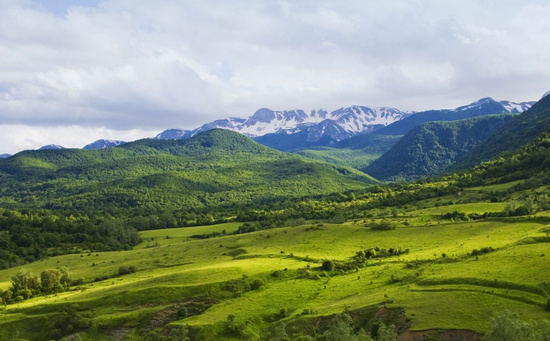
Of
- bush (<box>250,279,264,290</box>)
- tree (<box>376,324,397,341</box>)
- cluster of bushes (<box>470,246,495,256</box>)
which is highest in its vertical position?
cluster of bushes (<box>470,246,495,256</box>)

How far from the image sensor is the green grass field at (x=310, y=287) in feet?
216

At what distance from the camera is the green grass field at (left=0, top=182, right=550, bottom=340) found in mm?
65688

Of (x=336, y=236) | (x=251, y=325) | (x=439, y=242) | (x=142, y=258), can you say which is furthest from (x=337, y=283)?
(x=142, y=258)

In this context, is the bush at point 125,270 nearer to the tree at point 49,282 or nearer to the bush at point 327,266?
the tree at point 49,282

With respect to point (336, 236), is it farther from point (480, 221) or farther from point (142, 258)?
point (142, 258)

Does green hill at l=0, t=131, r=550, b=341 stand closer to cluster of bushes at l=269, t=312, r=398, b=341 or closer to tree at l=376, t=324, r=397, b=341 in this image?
cluster of bushes at l=269, t=312, r=398, b=341

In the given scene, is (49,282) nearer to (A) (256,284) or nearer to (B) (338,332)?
(A) (256,284)

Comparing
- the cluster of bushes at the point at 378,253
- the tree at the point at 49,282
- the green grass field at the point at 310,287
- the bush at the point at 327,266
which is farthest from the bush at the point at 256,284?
the tree at the point at 49,282

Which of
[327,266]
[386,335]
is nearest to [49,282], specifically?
[327,266]

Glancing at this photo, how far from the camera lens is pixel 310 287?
90.8 meters

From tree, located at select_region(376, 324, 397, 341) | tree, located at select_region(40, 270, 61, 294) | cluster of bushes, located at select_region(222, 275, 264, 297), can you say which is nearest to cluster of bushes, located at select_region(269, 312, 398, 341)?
tree, located at select_region(376, 324, 397, 341)

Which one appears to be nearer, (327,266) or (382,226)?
(327,266)

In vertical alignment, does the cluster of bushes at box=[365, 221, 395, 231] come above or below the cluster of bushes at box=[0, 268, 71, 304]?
above

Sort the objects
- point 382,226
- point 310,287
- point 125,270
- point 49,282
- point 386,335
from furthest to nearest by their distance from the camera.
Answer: point 382,226, point 125,270, point 49,282, point 310,287, point 386,335
